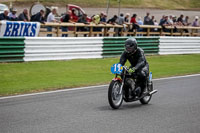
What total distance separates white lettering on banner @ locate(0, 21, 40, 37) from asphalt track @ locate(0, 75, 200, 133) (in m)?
5.82

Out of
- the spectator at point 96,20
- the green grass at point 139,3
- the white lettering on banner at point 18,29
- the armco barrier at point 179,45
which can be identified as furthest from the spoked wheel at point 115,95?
the green grass at point 139,3

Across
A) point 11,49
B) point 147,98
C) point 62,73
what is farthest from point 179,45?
point 147,98

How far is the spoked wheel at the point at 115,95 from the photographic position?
8280mm

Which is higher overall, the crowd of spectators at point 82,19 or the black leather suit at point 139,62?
the crowd of spectators at point 82,19

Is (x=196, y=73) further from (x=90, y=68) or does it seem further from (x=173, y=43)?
(x=173, y=43)

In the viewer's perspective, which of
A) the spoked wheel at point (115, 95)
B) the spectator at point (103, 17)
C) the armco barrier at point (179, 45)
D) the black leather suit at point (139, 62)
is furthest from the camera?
the armco barrier at point (179, 45)

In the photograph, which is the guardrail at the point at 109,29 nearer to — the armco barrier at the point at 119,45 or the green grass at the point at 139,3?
the armco barrier at the point at 119,45

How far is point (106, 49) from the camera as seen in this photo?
1930 centimetres

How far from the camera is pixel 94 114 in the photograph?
26.0 ft

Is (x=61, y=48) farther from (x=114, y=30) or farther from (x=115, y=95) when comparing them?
(x=115, y=95)

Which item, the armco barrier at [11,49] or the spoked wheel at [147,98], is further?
the armco barrier at [11,49]

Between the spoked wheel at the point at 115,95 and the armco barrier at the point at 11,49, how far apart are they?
7838 millimetres

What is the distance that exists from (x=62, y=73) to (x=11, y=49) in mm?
2459

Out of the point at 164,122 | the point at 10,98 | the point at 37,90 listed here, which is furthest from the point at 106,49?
the point at 164,122
